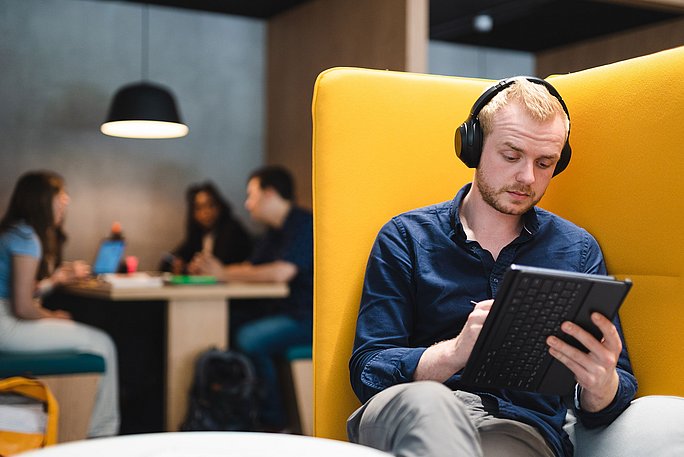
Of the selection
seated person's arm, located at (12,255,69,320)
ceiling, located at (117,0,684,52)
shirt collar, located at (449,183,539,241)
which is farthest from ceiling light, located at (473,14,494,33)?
shirt collar, located at (449,183,539,241)

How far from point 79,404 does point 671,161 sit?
8.75 ft

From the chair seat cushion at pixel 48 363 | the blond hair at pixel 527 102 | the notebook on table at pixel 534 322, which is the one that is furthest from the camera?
the chair seat cushion at pixel 48 363

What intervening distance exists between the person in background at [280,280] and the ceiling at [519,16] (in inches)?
66.7

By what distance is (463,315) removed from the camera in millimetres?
1580

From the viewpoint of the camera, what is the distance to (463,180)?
184 centimetres

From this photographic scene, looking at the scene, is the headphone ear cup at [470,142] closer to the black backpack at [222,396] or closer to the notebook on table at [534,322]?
the notebook on table at [534,322]

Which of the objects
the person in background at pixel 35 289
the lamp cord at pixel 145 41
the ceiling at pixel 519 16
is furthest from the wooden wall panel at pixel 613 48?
the person in background at pixel 35 289

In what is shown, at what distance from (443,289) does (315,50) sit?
3680mm

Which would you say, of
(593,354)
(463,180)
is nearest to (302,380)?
(463,180)

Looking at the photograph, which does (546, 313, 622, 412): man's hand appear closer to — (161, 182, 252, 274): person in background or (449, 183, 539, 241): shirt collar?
(449, 183, 539, 241): shirt collar

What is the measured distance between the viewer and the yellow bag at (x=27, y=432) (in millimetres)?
2254

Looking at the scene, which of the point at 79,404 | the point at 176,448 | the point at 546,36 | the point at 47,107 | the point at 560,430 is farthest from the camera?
the point at 546,36

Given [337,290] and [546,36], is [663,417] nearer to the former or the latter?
[337,290]

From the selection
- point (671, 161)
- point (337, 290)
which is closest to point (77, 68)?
point (337, 290)
